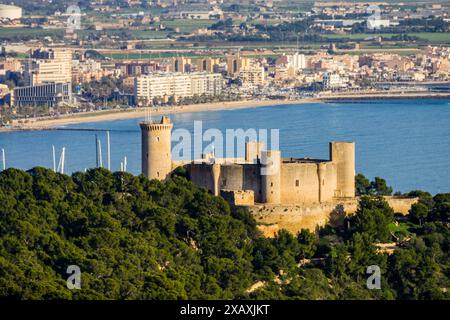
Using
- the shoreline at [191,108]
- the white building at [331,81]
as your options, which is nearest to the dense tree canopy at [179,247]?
the shoreline at [191,108]

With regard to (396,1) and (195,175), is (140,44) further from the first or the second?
(195,175)

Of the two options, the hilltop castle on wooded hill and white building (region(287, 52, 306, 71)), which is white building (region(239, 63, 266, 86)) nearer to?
white building (region(287, 52, 306, 71))

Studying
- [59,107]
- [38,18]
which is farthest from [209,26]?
[59,107]

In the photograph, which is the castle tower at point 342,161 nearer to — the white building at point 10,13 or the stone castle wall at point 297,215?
the stone castle wall at point 297,215

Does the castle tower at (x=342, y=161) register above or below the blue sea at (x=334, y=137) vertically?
above

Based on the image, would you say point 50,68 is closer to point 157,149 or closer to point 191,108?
point 191,108

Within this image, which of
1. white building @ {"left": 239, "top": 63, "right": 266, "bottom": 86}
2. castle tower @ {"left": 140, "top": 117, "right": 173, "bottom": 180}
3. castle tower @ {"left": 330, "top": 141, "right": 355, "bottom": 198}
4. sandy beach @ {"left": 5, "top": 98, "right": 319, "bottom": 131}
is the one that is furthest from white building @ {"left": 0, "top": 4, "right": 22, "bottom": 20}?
castle tower @ {"left": 330, "top": 141, "right": 355, "bottom": 198}
